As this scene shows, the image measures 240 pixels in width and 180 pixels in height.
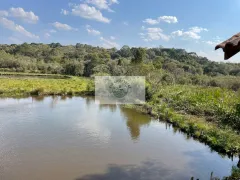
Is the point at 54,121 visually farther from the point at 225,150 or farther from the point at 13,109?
the point at 225,150

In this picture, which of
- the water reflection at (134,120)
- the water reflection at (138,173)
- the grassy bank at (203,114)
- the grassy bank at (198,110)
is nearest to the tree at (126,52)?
the grassy bank at (198,110)

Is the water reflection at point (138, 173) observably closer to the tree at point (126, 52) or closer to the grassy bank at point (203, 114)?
the grassy bank at point (203, 114)

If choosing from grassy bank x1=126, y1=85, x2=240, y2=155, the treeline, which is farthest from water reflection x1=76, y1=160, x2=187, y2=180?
the treeline

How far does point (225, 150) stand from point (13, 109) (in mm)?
12902

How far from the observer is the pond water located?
8133 millimetres

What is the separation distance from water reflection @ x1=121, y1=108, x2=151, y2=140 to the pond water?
56 mm

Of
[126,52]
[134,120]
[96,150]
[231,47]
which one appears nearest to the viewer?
[231,47]

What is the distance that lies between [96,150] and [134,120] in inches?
242

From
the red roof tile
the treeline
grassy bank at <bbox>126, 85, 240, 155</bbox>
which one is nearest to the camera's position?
the red roof tile

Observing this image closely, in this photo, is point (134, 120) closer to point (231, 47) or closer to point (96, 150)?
point (96, 150)

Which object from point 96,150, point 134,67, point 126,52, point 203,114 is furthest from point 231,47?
point 126,52

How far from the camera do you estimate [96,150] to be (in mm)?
9945

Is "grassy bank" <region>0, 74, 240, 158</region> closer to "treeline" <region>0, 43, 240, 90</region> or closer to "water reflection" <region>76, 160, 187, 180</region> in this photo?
"water reflection" <region>76, 160, 187, 180</region>

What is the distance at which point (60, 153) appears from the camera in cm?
950
